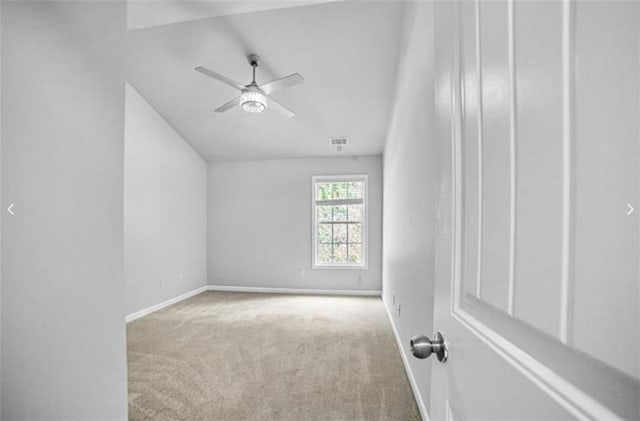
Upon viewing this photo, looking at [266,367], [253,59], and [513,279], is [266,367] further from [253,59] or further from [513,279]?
[253,59]

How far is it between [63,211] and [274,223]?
4370mm

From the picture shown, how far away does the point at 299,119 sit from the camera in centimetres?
429

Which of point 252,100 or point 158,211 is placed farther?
point 158,211

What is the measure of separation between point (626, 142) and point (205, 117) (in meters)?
4.71

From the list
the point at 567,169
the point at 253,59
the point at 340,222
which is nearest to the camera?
the point at 567,169

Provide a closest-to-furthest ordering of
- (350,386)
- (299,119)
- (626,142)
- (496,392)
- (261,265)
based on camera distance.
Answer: (626,142) < (496,392) < (350,386) < (299,119) < (261,265)

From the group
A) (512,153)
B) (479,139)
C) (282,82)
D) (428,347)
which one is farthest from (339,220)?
(512,153)

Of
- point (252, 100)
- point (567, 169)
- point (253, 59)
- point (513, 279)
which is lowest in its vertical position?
point (513, 279)

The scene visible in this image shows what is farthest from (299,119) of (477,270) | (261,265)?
A: (477,270)

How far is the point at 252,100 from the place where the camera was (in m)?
2.67

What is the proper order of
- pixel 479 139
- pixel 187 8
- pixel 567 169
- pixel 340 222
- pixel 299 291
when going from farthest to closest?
pixel 340 222
pixel 299 291
pixel 187 8
pixel 479 139
pixel 567 169

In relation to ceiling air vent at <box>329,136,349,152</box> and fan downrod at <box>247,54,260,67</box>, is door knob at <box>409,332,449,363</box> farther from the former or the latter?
ceiling air vent at <box>329,136,349,152</box>

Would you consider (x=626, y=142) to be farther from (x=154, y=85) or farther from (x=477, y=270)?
(x=154, y=85)

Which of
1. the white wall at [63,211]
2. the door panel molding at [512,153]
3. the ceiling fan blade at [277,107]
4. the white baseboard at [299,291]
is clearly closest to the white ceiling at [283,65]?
the ceiling fan blade at [277,107]
